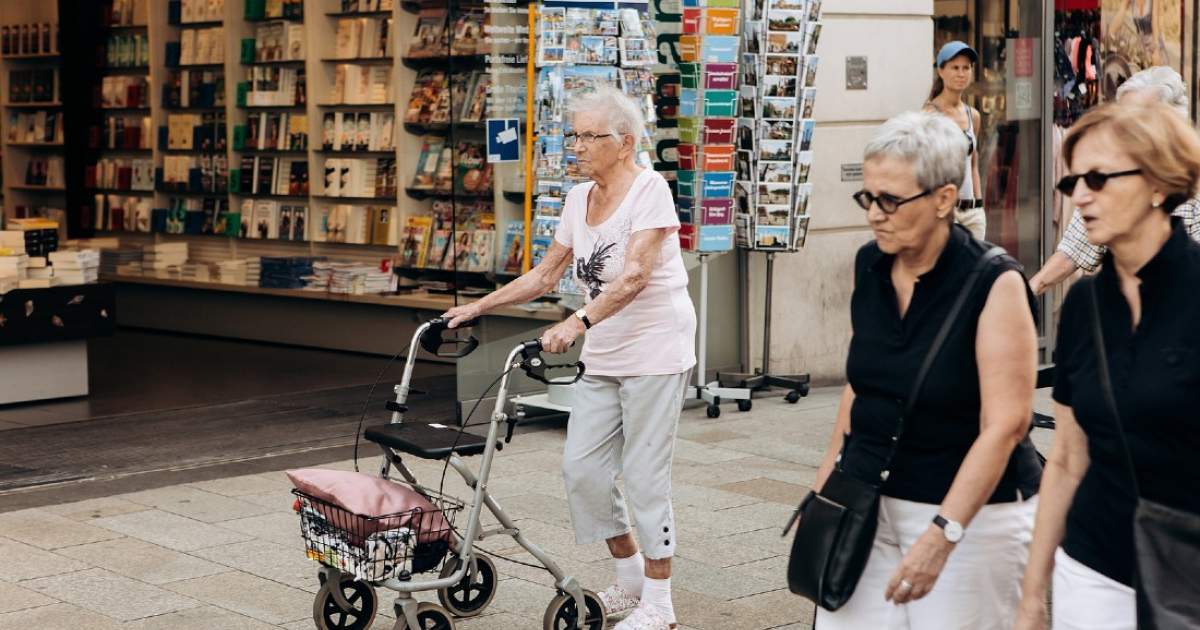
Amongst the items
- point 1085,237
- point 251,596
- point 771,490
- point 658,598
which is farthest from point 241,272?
point 1085,237

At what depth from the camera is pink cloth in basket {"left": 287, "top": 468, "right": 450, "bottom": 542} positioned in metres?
4.57

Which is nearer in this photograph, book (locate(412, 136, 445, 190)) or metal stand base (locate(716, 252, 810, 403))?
metal stand base (locate(716, 252, 810, 403))

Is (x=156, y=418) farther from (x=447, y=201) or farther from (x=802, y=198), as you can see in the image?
(x=802, y=198)

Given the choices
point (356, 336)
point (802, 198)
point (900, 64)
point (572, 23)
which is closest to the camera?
point (572, 23)

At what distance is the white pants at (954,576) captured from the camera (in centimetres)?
317

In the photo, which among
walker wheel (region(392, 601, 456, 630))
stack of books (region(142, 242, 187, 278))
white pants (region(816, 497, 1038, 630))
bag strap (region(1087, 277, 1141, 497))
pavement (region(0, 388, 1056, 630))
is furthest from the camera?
stack of books (region(142, 242, 187, 278))

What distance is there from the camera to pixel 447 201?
11.1 meters

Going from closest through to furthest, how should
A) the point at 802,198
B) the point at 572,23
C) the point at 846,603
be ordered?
1. the point at 846,603
2. the point at 572,23
3. the point at 802,198

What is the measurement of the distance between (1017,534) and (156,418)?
7.22m

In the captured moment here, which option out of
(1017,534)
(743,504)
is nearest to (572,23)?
(743,504)

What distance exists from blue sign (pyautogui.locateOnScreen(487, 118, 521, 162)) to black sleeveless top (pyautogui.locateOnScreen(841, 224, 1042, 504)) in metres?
5.74

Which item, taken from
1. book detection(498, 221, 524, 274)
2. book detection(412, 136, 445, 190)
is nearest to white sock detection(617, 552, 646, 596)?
book detection(498, 221, 524, 274)

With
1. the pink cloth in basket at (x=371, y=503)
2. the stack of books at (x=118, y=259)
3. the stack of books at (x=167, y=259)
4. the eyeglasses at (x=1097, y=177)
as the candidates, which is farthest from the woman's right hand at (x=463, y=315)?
the stack of books at (x=118, y=259)

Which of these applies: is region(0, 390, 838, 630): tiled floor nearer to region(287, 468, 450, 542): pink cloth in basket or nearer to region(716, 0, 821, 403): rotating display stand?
region(287, 468, 450, 542): pink cloth in basket
